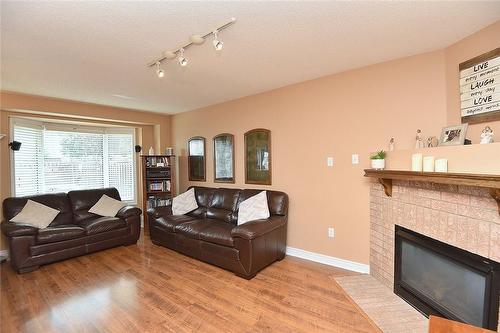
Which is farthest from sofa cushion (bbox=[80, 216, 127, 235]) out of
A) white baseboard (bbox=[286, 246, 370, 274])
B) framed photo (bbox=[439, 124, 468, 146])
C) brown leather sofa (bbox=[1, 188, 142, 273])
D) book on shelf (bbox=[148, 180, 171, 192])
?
framed photo (bbox=[439, 124, 468, 146])

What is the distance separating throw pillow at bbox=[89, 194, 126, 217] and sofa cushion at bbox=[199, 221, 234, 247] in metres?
1.98

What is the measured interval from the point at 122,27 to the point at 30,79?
212cm

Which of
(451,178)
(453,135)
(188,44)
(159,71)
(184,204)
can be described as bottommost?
(184,204)

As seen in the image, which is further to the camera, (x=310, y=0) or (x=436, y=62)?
(x=436, y=62)

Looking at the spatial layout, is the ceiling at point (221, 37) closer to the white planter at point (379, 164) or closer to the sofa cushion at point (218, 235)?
the white planter at point (379, 164)

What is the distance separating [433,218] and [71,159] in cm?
572

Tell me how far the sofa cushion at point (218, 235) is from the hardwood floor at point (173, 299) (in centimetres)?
39

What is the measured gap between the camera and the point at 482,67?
2.00 meters

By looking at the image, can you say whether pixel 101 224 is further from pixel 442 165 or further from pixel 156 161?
Answer: pixel 442 165

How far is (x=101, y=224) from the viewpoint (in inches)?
147

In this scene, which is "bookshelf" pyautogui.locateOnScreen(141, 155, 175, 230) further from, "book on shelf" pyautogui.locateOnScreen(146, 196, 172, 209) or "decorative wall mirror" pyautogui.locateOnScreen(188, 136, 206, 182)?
"decorative wall mirror" pyautogui.locateOnScreen(188, 136, 206, 182)

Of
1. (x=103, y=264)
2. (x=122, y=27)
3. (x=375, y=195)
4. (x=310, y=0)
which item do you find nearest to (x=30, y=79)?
(x=122, y=27)

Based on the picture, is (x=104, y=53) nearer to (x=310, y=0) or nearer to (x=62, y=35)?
(x=62, y=35)

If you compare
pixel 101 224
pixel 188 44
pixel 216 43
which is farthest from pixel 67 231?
pixel 216 43
